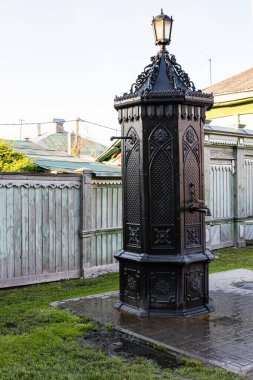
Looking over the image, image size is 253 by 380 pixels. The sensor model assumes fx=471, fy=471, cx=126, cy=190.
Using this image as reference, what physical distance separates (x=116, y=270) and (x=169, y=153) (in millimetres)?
4295

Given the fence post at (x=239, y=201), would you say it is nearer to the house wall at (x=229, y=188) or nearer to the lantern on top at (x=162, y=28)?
the house wall at (x=229, y=188)

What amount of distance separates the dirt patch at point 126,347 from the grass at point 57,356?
11 centimetres

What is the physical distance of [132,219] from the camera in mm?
6352

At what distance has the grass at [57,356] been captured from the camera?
4.12m

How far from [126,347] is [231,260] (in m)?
6.48

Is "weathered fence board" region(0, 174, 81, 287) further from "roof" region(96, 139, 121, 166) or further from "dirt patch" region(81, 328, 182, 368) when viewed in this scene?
"roof" region(96, 139, 121, 166)

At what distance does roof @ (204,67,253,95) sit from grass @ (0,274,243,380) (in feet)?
45.0

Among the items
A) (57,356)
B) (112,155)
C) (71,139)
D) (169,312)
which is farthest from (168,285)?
(71,139)

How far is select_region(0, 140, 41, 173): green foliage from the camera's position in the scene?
12.2 meters

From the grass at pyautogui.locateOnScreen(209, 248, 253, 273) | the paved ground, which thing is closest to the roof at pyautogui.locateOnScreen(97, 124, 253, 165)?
the grass at pyautogui.locateOnScreen(209, 248, 253, 273)

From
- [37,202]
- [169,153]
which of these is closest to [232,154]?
[37,202]

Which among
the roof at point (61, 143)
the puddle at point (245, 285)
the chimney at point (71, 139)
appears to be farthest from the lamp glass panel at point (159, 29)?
the roof at point (61, 143)

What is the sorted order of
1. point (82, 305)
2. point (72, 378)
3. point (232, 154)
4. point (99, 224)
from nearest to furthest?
point (72, 378) → point (82, 305) → point (99, 224) → point (232, 154)

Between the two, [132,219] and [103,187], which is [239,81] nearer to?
[103,187]
